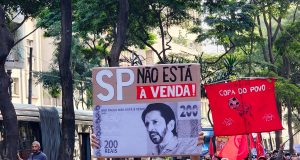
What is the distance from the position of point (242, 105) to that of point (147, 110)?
8.15 m

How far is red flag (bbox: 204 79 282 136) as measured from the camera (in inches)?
846

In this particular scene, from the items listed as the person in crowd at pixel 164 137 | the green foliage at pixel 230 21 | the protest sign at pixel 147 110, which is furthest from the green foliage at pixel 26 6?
the person in crowd at pixel 164 137

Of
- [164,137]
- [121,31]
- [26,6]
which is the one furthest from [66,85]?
[164,137]

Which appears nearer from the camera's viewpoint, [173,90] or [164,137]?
[164,137]

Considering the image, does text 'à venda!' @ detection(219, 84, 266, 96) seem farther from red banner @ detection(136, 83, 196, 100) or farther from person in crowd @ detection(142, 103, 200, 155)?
person in crowd @ detection(142, 103, 200, 155)

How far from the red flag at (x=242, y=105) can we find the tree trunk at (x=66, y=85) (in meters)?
2.92

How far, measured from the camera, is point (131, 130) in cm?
1354

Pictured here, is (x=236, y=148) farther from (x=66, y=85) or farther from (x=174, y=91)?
(x=174, y=91)

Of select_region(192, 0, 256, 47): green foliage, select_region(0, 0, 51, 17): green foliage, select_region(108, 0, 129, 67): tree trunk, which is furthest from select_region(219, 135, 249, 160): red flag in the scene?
select_region(192, 0, 256, 47): green foliage

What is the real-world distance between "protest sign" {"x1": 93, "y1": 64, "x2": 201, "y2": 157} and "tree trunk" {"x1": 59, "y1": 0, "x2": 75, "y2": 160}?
788 cm

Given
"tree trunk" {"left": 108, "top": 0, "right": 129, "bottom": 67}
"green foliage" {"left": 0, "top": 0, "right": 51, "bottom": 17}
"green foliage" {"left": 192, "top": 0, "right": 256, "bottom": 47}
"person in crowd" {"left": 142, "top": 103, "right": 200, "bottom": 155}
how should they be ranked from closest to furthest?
"person in crowd" {"left": 142, "top": 103, "right": 200, "bottom": 155} < "tree trunk" {"left": 108, "top": 0, "right": 129, "bottom": 67} < "green foliage" {"left": 0, "top": 0, "right": 51, "bottom": 17} < "green foliage" {"left": 192, "top": 0, "right": 256, "bottom": 47}

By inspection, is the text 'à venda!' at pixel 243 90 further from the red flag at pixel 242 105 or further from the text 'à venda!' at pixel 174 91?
the text 'à venda!' at pixel 174 91

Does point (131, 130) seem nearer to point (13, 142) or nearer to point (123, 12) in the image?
point (13, 142)

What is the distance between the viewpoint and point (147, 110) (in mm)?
13578
